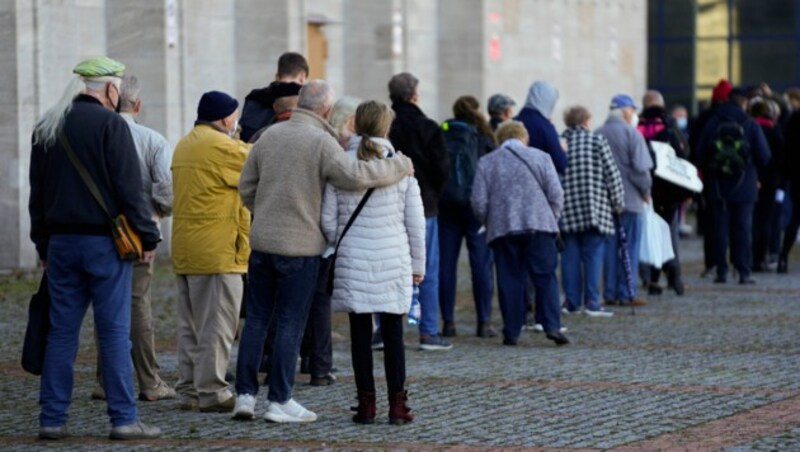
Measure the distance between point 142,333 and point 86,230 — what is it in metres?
1.96

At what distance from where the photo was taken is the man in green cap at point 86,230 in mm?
10406

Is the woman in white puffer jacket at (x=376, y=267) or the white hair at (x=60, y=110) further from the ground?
the white hair at (x=60, y=110)

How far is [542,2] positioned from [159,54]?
46.2ft

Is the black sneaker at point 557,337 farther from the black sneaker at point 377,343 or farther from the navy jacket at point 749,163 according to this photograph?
the navy jacket at point 749,163

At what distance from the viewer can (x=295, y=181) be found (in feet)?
36.4

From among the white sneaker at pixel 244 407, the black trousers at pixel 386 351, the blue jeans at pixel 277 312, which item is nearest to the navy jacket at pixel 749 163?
the black trousers at pixel 386 351

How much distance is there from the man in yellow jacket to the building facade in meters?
9.86

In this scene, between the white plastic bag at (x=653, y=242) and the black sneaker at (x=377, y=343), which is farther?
the white plastic bag at (x=653, y=242)

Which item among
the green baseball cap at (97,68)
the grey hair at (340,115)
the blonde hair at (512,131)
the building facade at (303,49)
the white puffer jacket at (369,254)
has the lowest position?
the white puffer jacket at (369,254)

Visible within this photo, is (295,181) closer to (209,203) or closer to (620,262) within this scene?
(209,203)

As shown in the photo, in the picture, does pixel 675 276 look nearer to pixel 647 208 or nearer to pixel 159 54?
pixel 647 208

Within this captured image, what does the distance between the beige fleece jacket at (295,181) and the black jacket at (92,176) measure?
2.72ft

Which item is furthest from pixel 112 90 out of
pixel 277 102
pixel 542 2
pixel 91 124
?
pixel 542 2

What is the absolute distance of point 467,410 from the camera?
11.7m
